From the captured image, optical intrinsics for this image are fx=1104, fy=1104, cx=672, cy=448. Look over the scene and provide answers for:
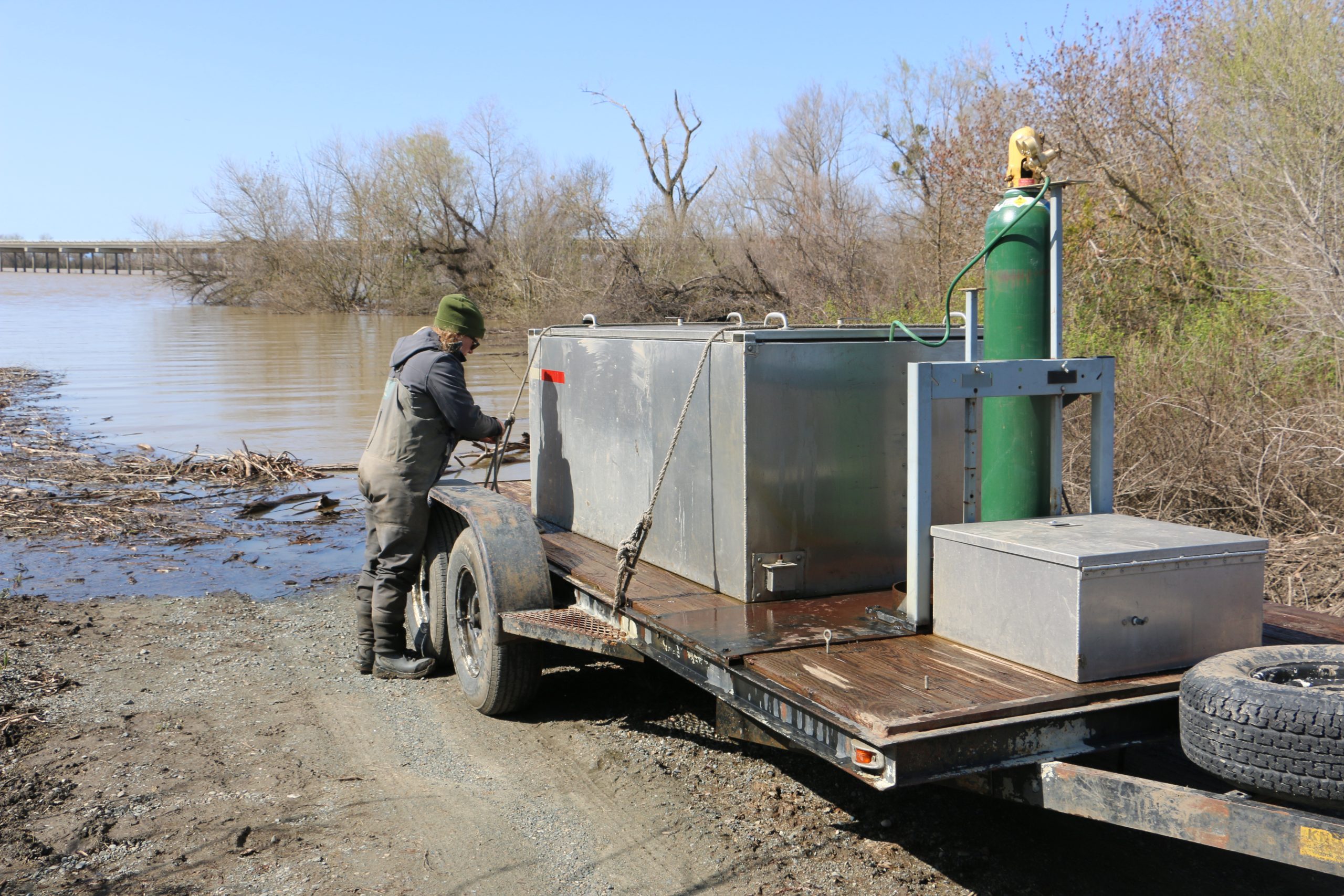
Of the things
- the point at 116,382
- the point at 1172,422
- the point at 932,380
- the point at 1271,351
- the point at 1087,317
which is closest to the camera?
the point at 932,380

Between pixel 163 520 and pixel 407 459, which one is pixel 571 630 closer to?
pixel 407 459

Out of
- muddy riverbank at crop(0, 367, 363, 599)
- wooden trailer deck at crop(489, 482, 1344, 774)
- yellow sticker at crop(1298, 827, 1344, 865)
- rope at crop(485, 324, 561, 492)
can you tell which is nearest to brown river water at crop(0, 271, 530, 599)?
muddy riverbank at crop(0, 367, 363, 599)

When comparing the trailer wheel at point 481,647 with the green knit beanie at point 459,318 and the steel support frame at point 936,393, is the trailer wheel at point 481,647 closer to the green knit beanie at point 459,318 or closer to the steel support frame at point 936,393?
the green knit beanie at point 459,318

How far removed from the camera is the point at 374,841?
403 centimetres

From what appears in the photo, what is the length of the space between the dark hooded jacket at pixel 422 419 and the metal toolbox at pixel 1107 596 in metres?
3.02

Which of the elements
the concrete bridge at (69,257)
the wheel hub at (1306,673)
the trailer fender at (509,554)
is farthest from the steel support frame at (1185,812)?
the concrete bridge at (69,257)

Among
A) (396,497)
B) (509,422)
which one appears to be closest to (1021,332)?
(509,422)

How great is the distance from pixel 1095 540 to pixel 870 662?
2.68ft

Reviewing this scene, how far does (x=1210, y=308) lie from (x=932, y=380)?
934cm

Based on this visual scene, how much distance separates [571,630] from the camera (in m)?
4.59

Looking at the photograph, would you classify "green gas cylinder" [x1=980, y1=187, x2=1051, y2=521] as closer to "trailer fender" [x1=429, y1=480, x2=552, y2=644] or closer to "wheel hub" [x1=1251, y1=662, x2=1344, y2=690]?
"wheel hub" [x1=1251, y1=662, x2=1344, y2=690]

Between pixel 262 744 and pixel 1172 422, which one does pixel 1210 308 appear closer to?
pixel 1172 422

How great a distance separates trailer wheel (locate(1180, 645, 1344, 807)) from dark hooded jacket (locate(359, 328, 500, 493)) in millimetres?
3839

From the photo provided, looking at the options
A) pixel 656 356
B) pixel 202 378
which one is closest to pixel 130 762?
pixel 656 356
